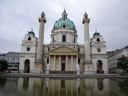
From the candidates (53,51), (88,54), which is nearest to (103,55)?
(88,54)

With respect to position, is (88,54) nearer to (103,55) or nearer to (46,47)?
(103,55)

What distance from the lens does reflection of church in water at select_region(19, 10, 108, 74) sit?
48.4 metres

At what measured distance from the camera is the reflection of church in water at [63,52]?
159 feet

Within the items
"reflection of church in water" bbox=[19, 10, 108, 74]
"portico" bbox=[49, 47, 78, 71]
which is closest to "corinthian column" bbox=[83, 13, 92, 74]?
"reflection of church in water" bbox=[19, 10, 108, 74]

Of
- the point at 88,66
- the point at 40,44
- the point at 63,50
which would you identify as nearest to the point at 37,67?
the point at 40,44

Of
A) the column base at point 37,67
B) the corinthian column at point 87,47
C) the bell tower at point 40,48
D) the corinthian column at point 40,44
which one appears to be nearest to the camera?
the column base at point 37,67

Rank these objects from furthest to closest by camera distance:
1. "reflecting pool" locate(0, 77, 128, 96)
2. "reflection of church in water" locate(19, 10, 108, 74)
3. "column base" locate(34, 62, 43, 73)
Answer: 1. "reflection of church in water" locate(19, 10, 108, 74)
2. "column base" locate(34, 62, 43, 73)
3. "reflecting pool" locate(0, 77, 128, 96)

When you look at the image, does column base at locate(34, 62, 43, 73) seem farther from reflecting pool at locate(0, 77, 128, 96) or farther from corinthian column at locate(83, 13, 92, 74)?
reflecting pool at locate(0, 77, 128, 96)

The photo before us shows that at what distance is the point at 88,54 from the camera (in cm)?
4947

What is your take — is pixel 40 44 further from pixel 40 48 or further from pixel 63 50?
pixel 63 50

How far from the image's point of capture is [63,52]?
1902 inches

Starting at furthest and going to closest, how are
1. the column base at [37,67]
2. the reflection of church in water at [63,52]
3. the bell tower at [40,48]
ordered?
the reflection of church in water at [63,52] < the bell tower at [40,48] < the column base at [37,67]

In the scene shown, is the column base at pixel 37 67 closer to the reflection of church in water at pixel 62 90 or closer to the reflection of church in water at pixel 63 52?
the reflection of church in water at pixel 63 52

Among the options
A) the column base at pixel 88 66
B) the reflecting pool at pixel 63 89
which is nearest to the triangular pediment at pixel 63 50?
the column base at pixel 88 66
